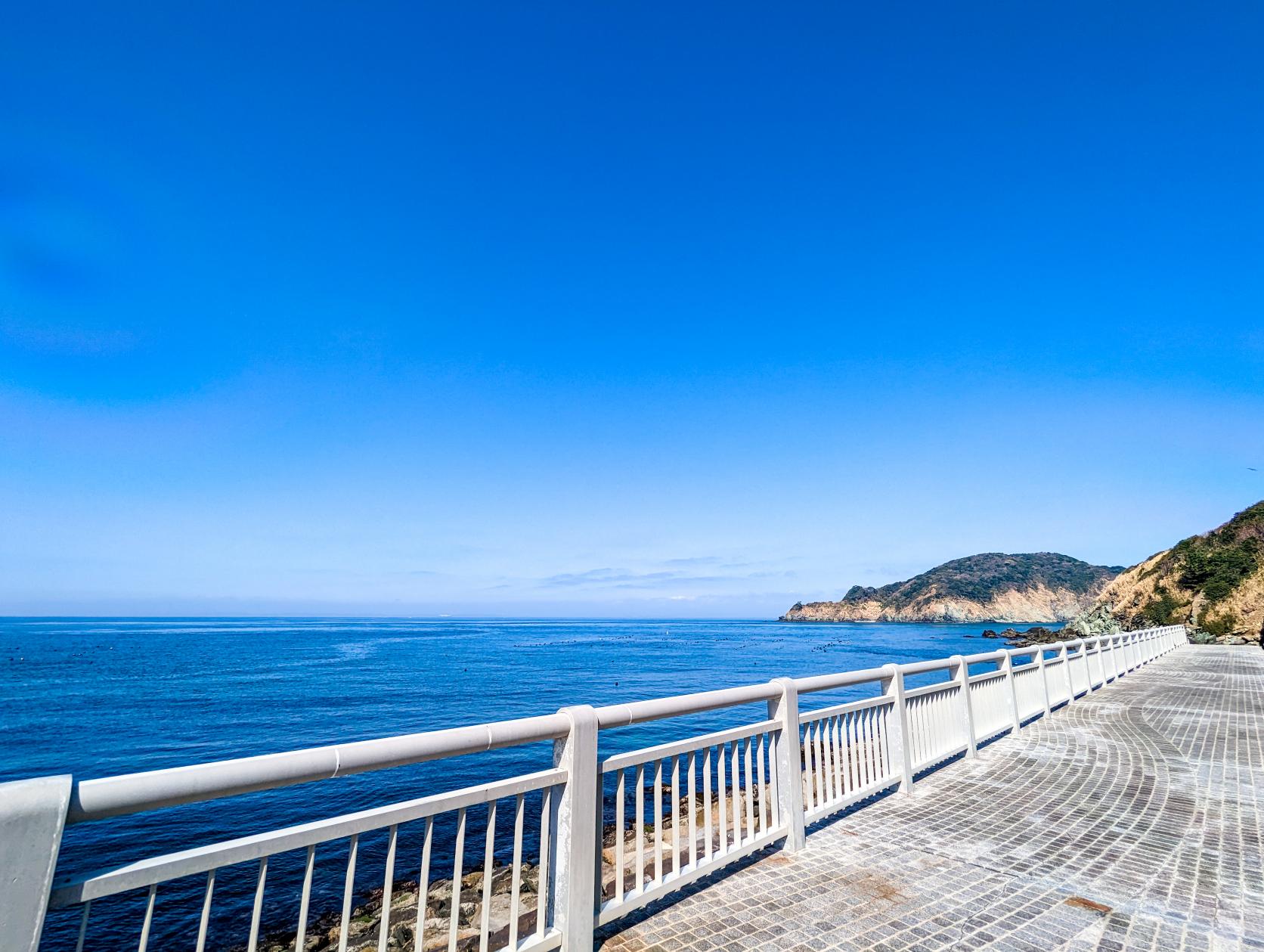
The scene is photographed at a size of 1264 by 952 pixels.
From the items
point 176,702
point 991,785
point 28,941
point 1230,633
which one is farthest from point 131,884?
point 1230,633

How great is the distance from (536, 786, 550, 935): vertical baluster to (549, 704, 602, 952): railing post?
0.12ft

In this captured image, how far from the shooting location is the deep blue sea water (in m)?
10.5

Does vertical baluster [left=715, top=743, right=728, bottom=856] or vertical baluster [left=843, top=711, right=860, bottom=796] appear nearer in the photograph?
vertical baluster [left=715, top=743, right=728, bottom=856]

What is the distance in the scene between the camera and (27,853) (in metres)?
1.88

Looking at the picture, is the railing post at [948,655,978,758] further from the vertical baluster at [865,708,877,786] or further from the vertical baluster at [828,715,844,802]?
the vertical baluster at [828,715,844,802]

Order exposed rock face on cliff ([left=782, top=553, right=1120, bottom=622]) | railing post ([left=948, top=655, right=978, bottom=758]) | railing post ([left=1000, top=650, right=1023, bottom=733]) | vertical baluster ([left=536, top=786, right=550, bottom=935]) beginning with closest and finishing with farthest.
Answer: vertical baluster ([left=536, top=786, right=550, bottom=935])
railing post ([left=948, top=655, right=978, bottom=758])
railing post ([left=1000, top=650, right=1023, bottom=733])
exposed rock face on cliff ([left=782, top=553, right=1120, bottom=622])

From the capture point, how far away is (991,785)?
706 cm

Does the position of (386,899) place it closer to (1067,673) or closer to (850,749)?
(850,749)

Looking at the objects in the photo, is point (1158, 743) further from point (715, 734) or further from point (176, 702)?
point (176, 702)

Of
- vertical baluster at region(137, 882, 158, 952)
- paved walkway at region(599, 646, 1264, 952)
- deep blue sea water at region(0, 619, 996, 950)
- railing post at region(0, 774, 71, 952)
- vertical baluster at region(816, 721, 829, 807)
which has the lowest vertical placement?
deep blue sea water at region(0, 619, 996, 950)

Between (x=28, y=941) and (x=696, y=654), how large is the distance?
6414 centimetres

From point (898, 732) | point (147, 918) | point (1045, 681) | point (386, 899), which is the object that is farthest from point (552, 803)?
point (1045, 681)

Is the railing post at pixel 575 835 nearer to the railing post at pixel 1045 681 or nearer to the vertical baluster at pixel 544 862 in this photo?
the vertical baluster at pixel 544 862

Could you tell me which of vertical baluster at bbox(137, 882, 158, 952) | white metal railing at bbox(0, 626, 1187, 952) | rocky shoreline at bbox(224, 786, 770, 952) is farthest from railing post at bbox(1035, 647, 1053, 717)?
vertical baluster at bbox(137, 882, 158, 952)
